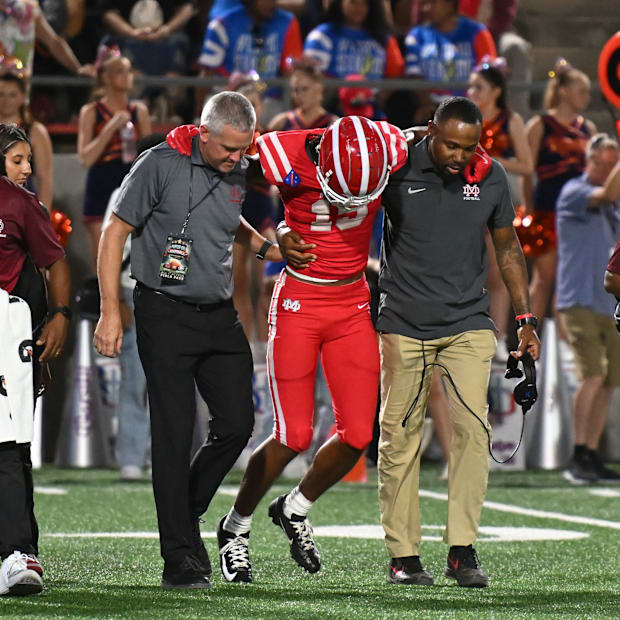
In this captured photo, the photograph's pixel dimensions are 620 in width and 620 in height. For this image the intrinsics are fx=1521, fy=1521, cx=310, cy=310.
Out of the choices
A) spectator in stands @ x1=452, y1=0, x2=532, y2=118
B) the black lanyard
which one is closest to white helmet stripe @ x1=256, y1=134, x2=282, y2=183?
the black lanyard

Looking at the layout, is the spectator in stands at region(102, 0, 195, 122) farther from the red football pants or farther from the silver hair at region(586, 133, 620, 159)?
the red football pants

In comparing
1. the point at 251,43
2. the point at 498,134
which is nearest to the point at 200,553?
the point at 498,134

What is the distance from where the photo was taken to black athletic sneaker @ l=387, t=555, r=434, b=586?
6.12 meters

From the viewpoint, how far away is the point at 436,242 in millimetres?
6180

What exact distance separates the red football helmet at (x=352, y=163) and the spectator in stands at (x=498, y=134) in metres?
4.85

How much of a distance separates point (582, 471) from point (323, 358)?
465 centimetres

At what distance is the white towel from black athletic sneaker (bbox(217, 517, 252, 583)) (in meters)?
1.01

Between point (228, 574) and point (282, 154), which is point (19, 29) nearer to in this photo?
point (282, 154)

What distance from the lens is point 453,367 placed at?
245 inches

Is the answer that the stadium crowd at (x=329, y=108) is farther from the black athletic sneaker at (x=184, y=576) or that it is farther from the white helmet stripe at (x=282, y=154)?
the black athletic sneaker at (x=184, y=576)

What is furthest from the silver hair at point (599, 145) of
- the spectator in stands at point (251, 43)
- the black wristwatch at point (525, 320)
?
the black wristwatch at point (525, 320)

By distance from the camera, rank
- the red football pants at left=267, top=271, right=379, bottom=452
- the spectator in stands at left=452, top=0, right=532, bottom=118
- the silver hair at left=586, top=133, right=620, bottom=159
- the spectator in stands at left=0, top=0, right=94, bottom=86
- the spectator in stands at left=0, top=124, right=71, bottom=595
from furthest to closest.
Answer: the spectator in stands at left=452, top=0, right=532, bottom=118
the spectator in stands at left=0, top=0, right=94, bottom=86
the silver hair at left=586, top=133, right=620, bottom=159
the red football pants at left=267, top=271, right=379, bottom=452
the spectator in stands at left=0, top=124, right=71, bottom=595

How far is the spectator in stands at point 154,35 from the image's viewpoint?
11969mm


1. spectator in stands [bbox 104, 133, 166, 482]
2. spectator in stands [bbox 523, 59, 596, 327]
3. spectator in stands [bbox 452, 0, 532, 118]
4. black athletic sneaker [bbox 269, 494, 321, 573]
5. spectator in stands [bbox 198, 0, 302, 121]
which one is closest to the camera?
black athletic sneaker [bbox 269, 494, 321, 573]
